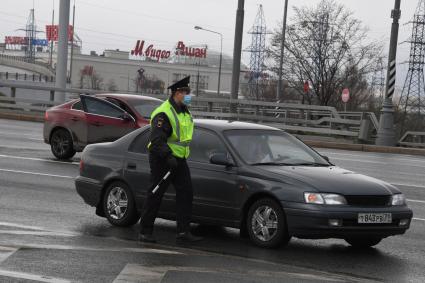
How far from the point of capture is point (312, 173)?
834 cm

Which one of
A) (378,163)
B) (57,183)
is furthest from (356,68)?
(57,183)

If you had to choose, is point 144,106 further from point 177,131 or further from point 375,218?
point 375,218

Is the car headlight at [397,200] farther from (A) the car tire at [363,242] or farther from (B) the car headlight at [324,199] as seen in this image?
(B) the car headlight at [324,199]

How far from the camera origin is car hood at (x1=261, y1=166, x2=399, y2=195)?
802 cm

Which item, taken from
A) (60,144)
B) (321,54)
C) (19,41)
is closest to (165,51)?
(19,41)

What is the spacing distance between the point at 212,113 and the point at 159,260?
2187 cm

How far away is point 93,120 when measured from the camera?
54.0 feet

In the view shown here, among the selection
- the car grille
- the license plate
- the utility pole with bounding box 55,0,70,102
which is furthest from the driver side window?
the utility pole with bounding box 55,0,70,102

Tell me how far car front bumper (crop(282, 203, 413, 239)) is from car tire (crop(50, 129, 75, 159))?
963 centimetres

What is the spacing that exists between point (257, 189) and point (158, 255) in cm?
128

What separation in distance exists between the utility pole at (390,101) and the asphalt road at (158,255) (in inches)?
614

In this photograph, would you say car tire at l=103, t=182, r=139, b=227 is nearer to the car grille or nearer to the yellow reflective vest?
the yellow reflective vest

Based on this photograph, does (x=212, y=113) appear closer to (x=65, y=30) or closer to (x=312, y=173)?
(x=65, y=30)

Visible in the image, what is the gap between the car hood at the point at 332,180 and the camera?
8.02 meters
